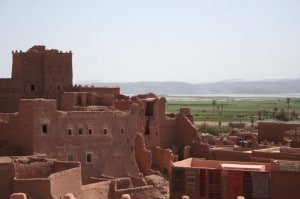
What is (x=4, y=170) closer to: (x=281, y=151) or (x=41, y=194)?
(x=41, y=194)

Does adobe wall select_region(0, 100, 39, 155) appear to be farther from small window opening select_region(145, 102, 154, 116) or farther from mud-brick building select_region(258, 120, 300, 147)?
mud-brick building select_region(258, 120, 300, 147)

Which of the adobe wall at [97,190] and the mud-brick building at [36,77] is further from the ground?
the mud-brick building at [36,77]

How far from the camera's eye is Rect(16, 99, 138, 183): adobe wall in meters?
31.1

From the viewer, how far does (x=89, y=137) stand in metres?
33.6

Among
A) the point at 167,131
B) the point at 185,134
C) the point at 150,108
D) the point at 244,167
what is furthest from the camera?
the point at 185,134

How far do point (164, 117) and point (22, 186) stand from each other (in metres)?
20.7

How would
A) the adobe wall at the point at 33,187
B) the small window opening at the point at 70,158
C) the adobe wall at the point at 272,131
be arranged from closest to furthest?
the adobe wall at the point at 33,187 → the small window opening at the point at 70,158 → the adobe wall at the point at 272,131

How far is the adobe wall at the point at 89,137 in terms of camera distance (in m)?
31.1

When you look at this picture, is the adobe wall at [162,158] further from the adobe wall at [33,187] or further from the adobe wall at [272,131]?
the adobe wall at [33,187]

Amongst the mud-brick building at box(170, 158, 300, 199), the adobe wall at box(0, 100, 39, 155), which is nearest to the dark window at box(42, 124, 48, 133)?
the adobe wall at box(0, 100, 39, 155)

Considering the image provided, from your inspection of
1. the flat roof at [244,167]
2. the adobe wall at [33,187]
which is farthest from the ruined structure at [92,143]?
the flat roof at [244,167]

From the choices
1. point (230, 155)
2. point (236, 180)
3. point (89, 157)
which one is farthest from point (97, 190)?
point (230, 155)

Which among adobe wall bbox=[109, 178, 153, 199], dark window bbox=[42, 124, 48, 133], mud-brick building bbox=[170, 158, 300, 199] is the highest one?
dark window bbox=[42, 124, 48, 133]

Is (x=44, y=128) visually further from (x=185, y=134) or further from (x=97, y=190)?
(x=185, y=134)
